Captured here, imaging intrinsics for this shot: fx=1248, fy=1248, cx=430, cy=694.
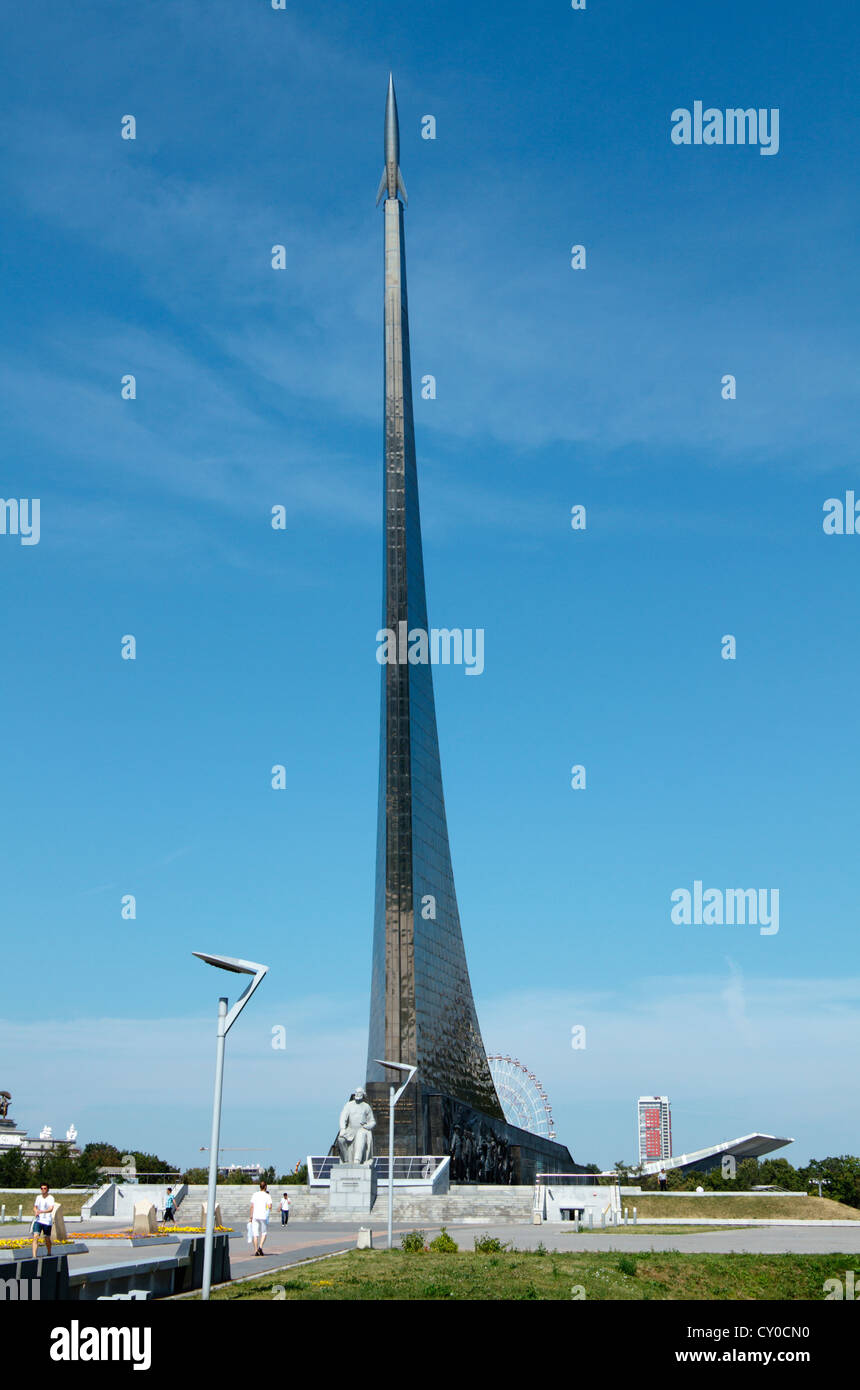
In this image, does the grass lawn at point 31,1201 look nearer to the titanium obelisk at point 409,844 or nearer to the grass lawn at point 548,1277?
the titanium obelisk at point 409,844

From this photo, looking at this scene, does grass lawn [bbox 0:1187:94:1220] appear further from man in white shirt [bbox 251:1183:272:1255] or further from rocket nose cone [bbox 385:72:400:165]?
rocket nose cone [bbox 385:72:400:165]

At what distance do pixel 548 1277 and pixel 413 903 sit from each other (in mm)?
29737

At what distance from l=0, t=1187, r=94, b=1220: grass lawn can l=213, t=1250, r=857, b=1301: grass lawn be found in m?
18.5

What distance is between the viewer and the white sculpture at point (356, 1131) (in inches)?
1258

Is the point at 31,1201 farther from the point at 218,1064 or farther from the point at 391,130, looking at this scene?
the point at 391,130

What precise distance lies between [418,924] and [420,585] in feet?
45.3

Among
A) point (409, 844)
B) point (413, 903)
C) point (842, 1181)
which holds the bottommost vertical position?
point (842, 1181)

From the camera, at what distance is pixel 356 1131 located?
32.2 meters

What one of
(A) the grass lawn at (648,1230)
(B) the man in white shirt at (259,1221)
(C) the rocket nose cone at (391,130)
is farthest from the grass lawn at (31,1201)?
(C) the rocket nose cone at (391,130)

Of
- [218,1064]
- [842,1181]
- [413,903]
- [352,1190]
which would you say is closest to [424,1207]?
[352,1190]

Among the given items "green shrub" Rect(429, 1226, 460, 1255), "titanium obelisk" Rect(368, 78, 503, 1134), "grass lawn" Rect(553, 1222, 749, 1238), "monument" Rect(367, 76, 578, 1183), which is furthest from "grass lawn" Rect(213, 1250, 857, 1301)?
"titanium obelisk" Rect(368, 78, 503, 1134)

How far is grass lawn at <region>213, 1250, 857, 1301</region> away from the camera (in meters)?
13.6
